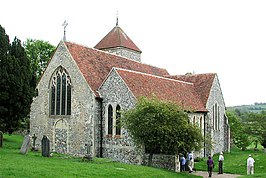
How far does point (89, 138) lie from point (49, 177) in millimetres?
12628

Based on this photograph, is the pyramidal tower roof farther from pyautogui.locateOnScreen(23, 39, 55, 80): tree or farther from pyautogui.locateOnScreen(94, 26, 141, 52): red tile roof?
pyautogui.locateOnScreen(23, 39, 55, 80): tree

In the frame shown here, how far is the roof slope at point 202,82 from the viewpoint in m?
38.4

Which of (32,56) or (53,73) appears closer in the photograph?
(53,73)

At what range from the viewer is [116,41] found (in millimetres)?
46594

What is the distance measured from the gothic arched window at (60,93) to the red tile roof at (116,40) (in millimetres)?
15607

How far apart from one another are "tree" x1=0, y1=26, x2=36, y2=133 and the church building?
15.3ft

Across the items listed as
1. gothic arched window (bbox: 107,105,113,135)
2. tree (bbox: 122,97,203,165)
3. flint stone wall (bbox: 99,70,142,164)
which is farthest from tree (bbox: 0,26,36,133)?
tree (bbox: 122,97,203,165)

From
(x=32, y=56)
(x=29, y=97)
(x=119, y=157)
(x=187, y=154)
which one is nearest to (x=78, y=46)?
(x=29, y=97)

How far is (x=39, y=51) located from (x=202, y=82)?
2114 centimetres

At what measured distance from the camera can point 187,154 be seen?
87.7ft

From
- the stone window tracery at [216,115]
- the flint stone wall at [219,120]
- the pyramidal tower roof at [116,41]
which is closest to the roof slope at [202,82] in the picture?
the flint stone wall at [219,120]

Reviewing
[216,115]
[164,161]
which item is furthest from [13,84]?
[216,115]

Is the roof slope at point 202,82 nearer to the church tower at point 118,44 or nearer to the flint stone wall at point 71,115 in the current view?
the church tower at point 118,44

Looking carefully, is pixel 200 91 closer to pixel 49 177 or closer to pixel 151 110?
pixel 151 110
